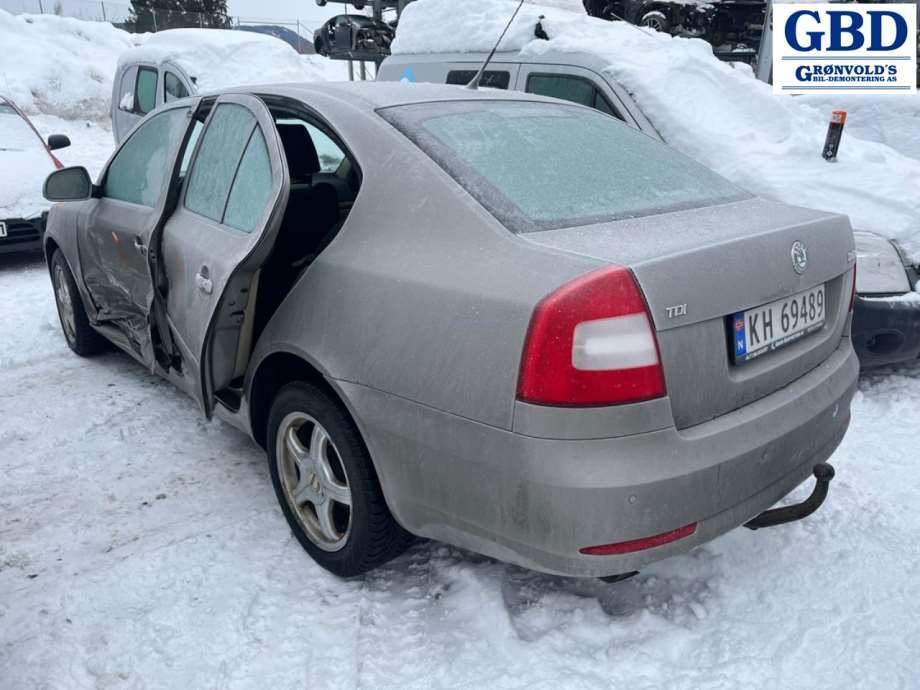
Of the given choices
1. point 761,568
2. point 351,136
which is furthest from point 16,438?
point 761,568

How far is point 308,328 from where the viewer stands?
2434mm

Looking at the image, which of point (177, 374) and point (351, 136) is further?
point (177, 374)

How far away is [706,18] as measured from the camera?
12.8 meters

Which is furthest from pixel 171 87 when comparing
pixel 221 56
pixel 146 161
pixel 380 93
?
pixel 380 93

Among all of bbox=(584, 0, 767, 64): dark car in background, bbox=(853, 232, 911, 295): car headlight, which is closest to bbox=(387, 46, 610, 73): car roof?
bbox=(853, 232, 911, 295): car headlight

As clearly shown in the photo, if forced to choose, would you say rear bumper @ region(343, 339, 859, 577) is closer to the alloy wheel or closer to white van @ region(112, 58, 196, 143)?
the alloy wheel

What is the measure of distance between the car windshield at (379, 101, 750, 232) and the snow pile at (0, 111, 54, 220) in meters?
5.77

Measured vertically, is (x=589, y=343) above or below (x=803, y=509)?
above

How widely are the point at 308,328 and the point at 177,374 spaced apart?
1218 millimetres

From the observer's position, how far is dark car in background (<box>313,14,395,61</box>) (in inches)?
399

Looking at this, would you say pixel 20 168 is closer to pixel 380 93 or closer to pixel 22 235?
pixel 22 235

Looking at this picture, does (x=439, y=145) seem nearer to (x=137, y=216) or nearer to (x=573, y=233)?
(x=573, y=233)

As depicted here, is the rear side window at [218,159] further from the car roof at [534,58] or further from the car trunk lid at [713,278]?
the car roof at [534,58]

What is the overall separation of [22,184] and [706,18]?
10667 millimetres
